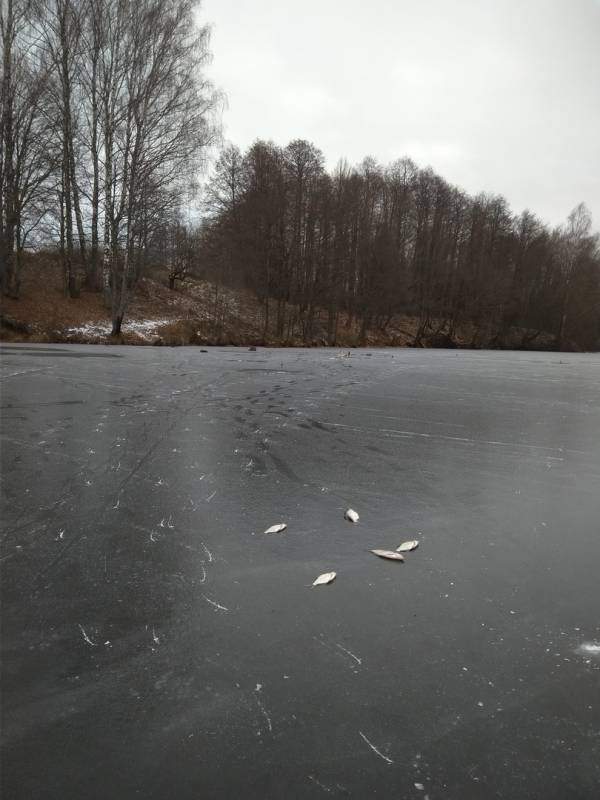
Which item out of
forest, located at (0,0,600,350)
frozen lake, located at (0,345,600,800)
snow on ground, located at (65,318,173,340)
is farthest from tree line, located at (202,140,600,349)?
frozen lake, located at (0,345,600,800)

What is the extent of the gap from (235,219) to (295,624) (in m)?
30.7

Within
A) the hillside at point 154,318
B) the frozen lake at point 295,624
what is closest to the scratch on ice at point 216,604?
the frozen lake at point 295,624

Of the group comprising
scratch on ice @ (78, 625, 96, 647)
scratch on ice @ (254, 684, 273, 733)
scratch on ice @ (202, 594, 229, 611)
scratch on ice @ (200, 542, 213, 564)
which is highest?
scratch on ice @ (200, 542, 213, 564)

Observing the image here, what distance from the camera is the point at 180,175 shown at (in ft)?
65.3

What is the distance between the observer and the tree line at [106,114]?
18359mm

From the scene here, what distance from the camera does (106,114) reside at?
1972 cm

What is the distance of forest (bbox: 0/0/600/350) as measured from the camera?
18.8 meters

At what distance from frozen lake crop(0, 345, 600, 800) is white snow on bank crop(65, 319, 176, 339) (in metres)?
16.3

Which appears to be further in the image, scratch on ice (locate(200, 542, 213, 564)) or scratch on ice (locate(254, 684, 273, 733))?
scratch on ice (locate(200, 542, 213, 564))

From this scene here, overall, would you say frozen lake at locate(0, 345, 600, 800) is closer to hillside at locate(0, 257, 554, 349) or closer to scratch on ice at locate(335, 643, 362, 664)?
scratch on ice at locate(335, 643, 362, 664)

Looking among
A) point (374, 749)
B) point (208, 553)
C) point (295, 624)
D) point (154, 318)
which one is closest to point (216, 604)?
point (295, 624)

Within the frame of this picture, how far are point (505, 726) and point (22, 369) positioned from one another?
10.5 meters

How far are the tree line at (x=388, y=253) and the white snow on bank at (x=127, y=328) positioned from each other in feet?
20.8

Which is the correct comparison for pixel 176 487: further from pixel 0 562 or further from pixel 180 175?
pixel 180 175
